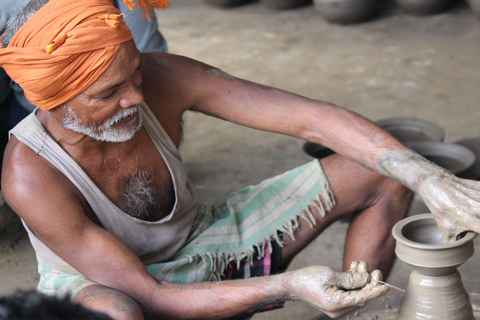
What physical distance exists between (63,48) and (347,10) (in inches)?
203

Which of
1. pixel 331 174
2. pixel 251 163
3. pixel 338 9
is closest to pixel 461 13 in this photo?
pixel 338 9

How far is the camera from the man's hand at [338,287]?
154cm

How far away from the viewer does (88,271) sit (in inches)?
68.8

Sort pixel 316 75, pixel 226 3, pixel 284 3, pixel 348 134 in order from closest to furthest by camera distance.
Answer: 1. pixel 348 134
2. pixel 316 75
3. pixel 284 3
4. pixel 226 3

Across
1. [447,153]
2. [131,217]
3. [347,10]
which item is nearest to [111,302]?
[131,217]

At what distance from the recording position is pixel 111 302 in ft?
5.32

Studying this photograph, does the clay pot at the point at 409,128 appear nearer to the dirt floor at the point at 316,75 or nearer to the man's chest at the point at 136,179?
the dirt floor at the point at 316,75

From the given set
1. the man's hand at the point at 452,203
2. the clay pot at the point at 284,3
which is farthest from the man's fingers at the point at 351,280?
the clay pot at the point at 284,3

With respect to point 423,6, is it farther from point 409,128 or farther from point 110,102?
point 110,102

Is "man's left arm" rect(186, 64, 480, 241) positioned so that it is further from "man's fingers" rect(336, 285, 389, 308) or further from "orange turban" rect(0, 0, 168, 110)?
"orange turban" rect(0, 0, 168, 110)

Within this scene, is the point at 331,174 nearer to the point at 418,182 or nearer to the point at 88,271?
the point at 418,182

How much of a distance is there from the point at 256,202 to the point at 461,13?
16.4 feet

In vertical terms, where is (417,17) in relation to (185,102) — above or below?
below

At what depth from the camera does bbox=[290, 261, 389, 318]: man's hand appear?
154cm
